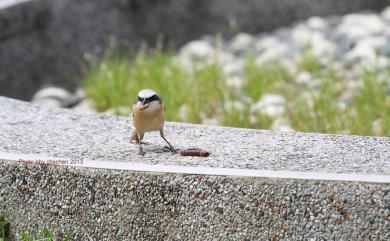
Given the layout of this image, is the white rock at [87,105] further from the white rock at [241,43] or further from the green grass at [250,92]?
the white rock at [241,43]

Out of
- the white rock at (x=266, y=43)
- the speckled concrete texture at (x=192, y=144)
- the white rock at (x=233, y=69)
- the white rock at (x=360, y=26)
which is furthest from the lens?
the white rock at (x=266, y=43)

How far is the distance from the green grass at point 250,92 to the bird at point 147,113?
103cm

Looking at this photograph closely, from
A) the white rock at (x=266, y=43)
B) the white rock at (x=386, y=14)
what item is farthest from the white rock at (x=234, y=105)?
the white rock at (x=386, y=14)

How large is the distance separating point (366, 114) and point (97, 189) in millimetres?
1413

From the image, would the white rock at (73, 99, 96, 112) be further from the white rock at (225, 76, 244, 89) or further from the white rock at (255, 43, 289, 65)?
the white rock at (255, 43, 289, 65)

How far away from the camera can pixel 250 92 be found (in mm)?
3828

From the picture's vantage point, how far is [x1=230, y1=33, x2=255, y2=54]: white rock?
477 centimetres

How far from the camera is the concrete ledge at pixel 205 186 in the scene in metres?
2.01

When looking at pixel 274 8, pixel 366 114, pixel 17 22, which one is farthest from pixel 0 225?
pixel 274 8

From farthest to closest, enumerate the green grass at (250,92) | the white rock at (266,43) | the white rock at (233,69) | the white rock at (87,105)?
the white rock at (266,43)
the white rock at (233,69)
the white rock at (87,105)
the green grass at (250,92)

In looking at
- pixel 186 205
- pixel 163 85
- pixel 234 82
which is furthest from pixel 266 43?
pixel 186 205

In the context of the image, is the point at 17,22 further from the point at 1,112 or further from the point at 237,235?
the point at 237,235

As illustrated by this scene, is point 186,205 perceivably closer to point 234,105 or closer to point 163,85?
point 234,105

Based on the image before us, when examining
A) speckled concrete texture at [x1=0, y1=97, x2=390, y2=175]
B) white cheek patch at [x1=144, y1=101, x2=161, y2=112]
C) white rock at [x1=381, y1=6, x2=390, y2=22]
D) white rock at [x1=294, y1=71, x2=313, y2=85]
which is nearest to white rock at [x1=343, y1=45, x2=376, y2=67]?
white rock at [x1=294, y1=71, x2=313, y2=85]
